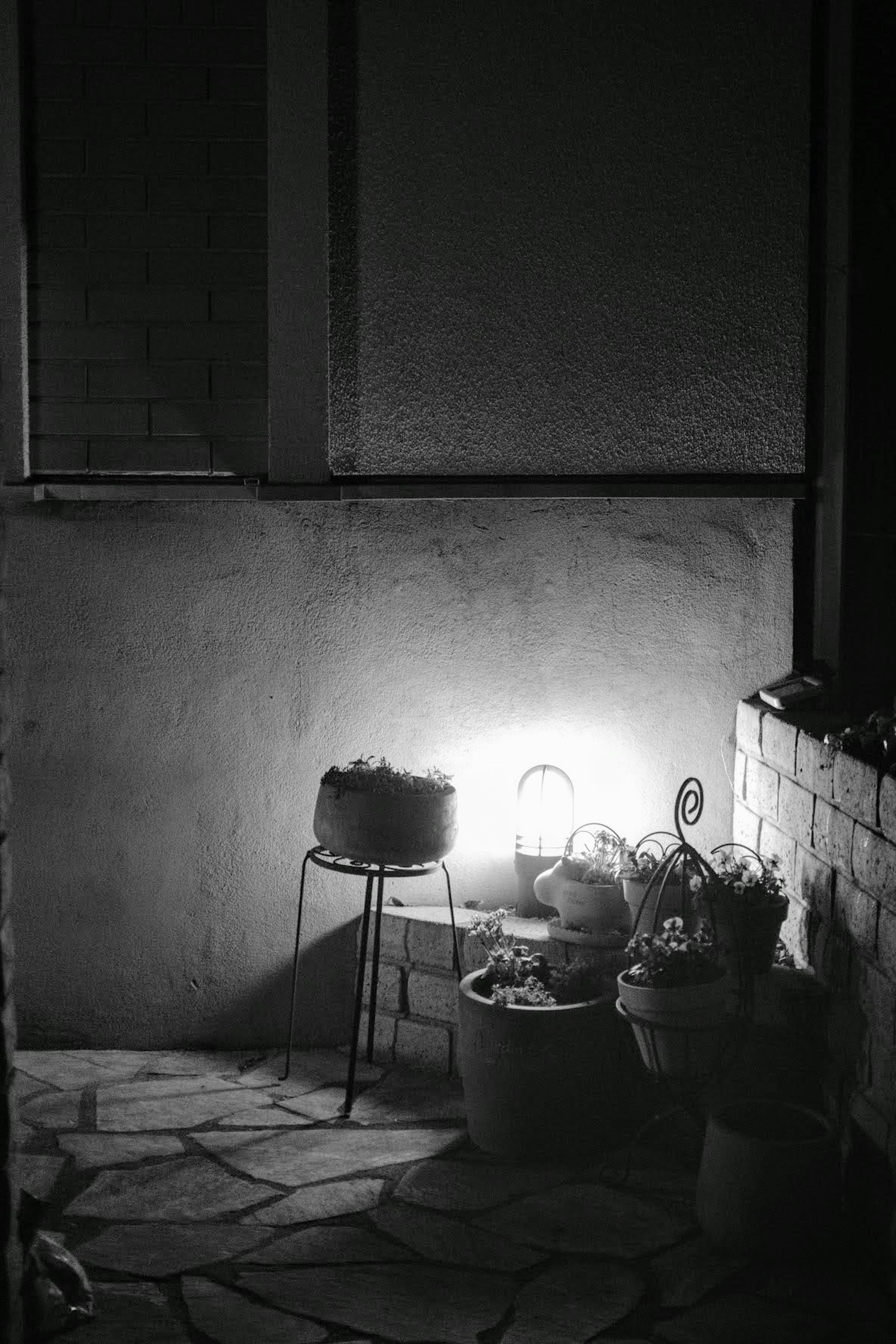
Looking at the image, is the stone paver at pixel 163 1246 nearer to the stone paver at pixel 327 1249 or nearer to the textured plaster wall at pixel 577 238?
the stone paver at pixel 327 1249

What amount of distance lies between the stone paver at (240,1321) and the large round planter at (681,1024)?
1.46m

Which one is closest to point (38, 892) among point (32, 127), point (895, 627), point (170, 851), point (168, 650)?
point (170, 851)

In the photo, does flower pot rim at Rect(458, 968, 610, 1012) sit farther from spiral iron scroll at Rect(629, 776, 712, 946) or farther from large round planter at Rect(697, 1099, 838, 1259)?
large round planter at Rect(697, 1099, 838, 1259)

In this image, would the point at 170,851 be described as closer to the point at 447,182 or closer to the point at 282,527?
the point at 282,527

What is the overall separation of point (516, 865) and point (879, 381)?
2.71 metres

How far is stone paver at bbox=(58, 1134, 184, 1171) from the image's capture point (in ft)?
17.4

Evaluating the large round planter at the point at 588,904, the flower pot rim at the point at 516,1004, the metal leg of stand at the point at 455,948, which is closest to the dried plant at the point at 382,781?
the metal leg of stand at the point at 455,948

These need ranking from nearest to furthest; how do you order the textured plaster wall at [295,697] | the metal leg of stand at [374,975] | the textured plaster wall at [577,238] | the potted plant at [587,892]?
the potted plant at [587,892] < the metal leg of stand at [374,975] < the textured plaster wall at [577,238] < the textured plaster wall at [295,697]

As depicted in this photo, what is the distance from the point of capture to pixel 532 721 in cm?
651

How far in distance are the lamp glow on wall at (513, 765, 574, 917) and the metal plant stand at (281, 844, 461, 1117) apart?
368mm

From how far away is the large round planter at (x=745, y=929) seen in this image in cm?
508

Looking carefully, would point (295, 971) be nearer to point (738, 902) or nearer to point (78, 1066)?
point (78, 1066)

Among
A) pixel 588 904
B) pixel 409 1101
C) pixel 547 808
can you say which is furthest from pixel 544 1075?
pixel 547 808

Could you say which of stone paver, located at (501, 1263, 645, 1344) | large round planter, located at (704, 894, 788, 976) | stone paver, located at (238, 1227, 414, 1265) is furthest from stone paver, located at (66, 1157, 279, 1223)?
large round planter, located at (704, 894, 788, 976)
